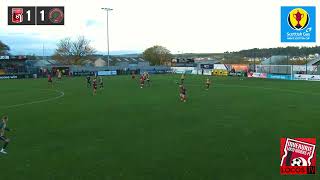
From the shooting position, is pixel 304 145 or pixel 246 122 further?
pixel 246 122

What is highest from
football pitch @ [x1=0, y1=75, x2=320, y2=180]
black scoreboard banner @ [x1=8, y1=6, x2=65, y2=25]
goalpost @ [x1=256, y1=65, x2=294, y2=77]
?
black scoreboard banner @ [x1=8, y1=6, x2=65, y2=25]

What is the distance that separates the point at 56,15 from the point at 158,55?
10277 cm

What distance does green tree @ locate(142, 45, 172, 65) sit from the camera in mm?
136000

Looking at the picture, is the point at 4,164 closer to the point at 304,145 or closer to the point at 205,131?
the point at 205,131

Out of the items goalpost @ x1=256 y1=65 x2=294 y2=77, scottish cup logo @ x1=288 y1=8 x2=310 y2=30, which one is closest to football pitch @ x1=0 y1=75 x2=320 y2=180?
scottish cup logo @ x1=288 y1=8 x2=310 y2=30

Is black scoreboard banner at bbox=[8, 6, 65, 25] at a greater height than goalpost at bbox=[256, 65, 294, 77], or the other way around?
black scoreboard banner at bbox=[8, 6, 65, 25]

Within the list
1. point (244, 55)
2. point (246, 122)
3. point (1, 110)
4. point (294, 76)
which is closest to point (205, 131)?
point (246, 122)

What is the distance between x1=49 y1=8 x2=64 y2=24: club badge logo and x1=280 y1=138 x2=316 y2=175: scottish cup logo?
31660 millimetres

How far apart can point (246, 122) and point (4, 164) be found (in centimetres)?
1314

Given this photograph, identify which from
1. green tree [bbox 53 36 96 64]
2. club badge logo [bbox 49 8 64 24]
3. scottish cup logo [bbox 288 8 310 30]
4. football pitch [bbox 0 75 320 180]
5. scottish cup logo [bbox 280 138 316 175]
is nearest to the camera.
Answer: scottish cup logo [bbox 280 138 316 175]

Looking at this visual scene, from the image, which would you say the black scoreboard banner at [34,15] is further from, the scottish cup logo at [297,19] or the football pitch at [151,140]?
the scottish cup logo at [297,19]

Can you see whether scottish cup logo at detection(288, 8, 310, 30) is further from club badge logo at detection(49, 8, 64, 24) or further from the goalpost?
the goalpost

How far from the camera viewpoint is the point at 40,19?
32750 mm

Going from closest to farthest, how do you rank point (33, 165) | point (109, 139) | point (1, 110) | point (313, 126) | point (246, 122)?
point (33, 165) → point (109, 139) → point (313, 126) → point (246, 122) → point (1, 110)
